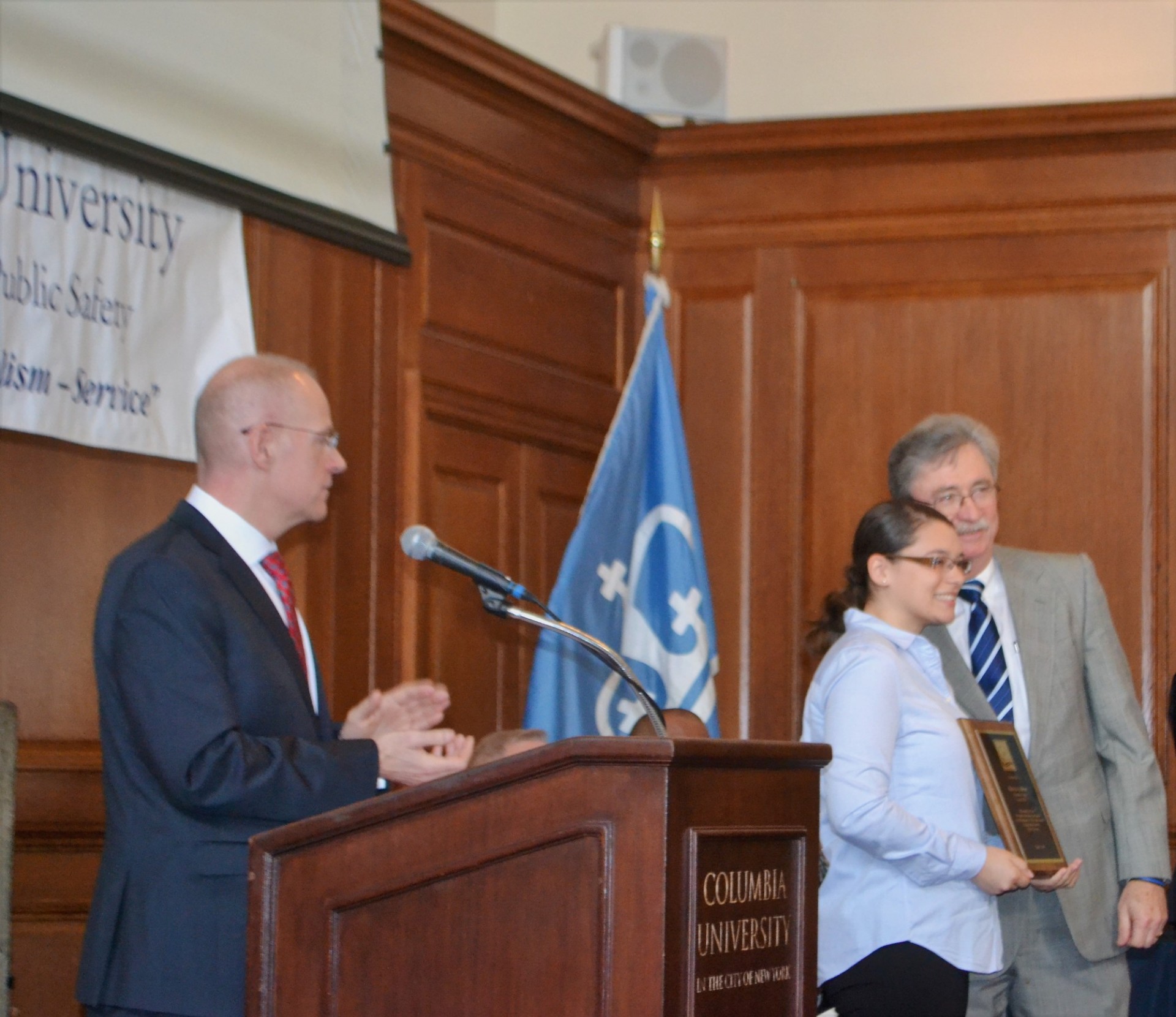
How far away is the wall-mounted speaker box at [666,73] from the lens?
5277mm

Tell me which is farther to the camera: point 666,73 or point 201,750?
point 666,73

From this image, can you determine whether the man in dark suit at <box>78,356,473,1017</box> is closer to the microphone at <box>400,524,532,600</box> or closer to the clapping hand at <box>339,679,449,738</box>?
the clapping hand at <box>339,679,449,738</box>

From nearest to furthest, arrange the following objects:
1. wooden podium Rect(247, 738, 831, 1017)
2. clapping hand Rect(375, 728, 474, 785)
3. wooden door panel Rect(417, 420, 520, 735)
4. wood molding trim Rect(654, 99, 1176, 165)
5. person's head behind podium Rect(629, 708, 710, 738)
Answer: wooden podium Rect(247, 738, 831, 1017) → clapping hand Rect(375, 728, 474, 785) → person's head behind podium Rect(629, 708, 710, 738) → wooden door panel Rect(417, 420, 520, 735) → wood molding trim Rect(654, 99, 1176, 165)

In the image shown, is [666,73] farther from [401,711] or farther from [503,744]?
[401,711]

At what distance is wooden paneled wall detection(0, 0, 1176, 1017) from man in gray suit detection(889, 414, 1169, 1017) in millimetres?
1342

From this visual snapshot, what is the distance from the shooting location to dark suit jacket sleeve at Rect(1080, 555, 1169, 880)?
3.41m

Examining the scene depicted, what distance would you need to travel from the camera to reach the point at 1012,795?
3059 millimetres

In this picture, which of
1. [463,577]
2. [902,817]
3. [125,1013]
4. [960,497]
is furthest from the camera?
[463,577]

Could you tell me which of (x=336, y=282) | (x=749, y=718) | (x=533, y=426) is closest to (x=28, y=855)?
(x=336, y=282)

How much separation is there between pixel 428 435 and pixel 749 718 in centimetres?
140

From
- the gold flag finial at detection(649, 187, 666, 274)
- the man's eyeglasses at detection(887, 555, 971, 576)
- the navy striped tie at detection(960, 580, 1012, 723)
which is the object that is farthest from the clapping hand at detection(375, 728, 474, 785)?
the gold flag finial at detection(649, 187, 666, 274)

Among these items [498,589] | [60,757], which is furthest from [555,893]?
[60,757]

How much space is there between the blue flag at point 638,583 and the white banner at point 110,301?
116cm

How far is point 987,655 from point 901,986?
87cm
